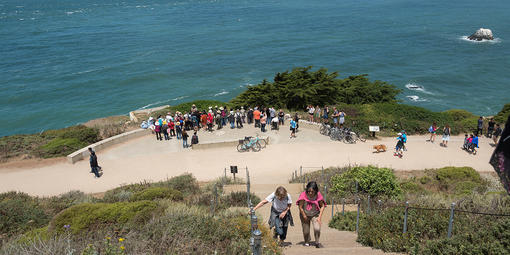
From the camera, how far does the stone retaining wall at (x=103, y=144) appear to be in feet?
58.9

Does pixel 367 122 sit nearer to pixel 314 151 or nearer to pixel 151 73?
pixel 314 151

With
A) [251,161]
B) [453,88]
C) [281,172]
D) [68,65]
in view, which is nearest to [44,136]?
[251,161]

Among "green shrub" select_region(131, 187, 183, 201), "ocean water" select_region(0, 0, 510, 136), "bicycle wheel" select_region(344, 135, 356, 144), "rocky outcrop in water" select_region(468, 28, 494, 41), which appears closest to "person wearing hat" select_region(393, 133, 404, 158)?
"bicycle wheel" select_region(344, 135, 356, 144)

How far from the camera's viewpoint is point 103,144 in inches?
764

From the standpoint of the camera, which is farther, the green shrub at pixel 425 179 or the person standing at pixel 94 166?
the person standing at pixel 94 166

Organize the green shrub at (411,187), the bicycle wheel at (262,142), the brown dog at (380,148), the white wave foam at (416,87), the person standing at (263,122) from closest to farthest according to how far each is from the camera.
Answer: the green shrub at (411,187) < the brown dog at (380,148) < the bicycle wheel at (262,142) < the person standing at (263,122) < the white wave foam at (416,87)

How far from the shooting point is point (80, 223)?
8273 mm

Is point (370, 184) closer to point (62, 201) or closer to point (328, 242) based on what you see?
point (328, 242)

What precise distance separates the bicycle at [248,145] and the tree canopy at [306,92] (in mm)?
10033

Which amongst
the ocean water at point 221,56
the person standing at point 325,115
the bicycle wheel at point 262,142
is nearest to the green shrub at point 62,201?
the bicycle wheel at point 262,142

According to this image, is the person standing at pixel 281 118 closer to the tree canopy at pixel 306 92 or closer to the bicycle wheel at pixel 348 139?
the bicycle wheel at pixel 348 139

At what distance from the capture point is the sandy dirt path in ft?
52.5

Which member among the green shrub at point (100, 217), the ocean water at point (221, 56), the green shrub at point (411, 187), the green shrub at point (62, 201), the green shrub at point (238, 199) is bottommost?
the ocean water at point (221, 56)

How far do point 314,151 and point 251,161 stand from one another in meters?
3.00
